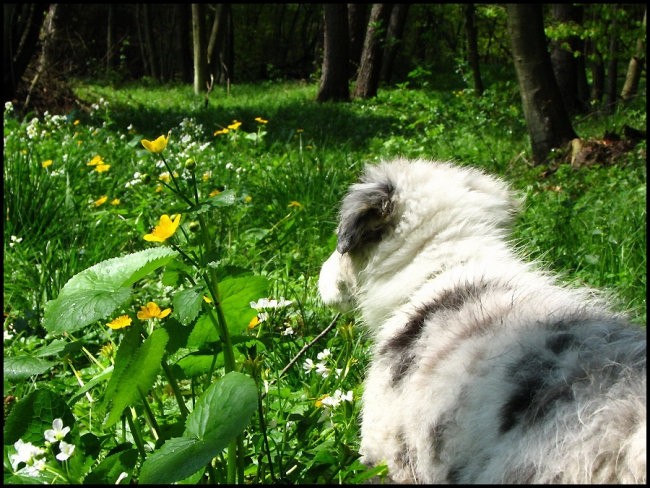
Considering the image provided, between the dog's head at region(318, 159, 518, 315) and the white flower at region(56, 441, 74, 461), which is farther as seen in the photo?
the dog's head at region(318, 159, 518, 315)

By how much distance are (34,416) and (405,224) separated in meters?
1.56

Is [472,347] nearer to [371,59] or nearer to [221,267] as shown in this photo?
[221,267]

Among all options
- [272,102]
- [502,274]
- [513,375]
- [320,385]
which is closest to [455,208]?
[502,274]

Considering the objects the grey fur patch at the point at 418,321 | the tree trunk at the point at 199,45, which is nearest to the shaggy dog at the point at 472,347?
the grey fur patch at the point at 418,321

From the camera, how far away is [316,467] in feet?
6.63

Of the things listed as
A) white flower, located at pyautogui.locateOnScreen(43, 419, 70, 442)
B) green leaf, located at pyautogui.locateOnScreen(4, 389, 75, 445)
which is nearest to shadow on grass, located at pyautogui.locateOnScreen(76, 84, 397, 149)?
green leaf, located at pyautogui.locateOnScreen(4, 389, 75, 445)

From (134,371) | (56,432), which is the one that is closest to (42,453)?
(56,432)

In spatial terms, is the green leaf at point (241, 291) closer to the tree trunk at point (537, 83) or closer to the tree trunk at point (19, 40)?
the tree trunk at point (537, 83)

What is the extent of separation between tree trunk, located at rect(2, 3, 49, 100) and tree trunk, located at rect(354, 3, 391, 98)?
727 cm

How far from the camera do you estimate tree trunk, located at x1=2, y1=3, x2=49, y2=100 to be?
393 inches

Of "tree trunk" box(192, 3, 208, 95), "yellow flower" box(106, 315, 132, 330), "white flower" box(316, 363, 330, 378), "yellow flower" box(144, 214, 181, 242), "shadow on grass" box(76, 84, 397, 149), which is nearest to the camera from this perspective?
"yellow flower" box(144, 214, 181, 242)

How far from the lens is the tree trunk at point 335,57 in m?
14.8

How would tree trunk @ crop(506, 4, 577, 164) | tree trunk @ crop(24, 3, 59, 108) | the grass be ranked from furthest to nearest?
tree trunk @ crop(24, 3, 59, 108) → tree trunk @ crop(506, 4, 577, 164) → the grass

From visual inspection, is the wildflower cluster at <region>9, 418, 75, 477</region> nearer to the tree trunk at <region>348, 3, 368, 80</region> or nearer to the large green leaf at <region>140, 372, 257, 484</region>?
the large green leaf at <region>140, 372, 257, 484</region>
